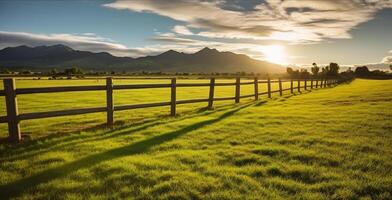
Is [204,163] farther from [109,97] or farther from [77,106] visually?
[77,106]

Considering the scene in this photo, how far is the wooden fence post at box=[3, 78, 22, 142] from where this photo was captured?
27.0ft

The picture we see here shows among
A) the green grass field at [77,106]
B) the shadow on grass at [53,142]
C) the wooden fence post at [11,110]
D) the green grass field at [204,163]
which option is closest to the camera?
the green grass field at [204,163]

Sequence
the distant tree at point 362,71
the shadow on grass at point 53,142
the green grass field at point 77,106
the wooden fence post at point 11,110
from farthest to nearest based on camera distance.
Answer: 1. the distant tree at point 362,71
2. the green grass field at point 77,106
3. the wooden fence post at point 11,110
4. the shadow on grass at point 53,142

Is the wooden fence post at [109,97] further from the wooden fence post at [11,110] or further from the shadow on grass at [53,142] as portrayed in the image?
the wooden fence post at [11,110]

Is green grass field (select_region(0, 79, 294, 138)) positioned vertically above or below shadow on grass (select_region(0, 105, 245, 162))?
below

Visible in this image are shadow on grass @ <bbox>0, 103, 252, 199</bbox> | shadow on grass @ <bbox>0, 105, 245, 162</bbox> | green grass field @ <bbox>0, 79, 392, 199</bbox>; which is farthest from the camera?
shadow on grass @ <bbox>0, 105, 245, 162</bbox>

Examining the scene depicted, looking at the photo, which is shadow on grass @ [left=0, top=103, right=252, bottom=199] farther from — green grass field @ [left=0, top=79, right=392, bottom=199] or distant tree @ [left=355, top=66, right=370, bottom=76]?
distant tree @ [left=355, top=66, right=370, bottom=76]

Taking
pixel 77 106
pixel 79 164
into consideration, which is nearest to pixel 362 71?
pixel 77 106

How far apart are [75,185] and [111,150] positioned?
7.51 ft

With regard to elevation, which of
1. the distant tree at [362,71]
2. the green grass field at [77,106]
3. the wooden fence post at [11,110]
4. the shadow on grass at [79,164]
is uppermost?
the distant tree at [362,71]

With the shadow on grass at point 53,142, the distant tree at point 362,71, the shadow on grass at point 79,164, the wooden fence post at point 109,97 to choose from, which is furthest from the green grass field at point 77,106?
the distant tree at point 362,71

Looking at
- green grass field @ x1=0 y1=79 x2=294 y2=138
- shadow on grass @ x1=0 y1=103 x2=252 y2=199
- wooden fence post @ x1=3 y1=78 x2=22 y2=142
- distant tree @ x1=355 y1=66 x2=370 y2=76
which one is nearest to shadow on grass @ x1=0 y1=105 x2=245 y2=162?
wooden fence post @ x1=3 y1=78 x2=22 y2=142

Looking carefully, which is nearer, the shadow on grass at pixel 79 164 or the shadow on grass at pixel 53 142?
the shadow on grass at pixel 79 164

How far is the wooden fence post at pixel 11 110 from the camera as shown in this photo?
823cm
